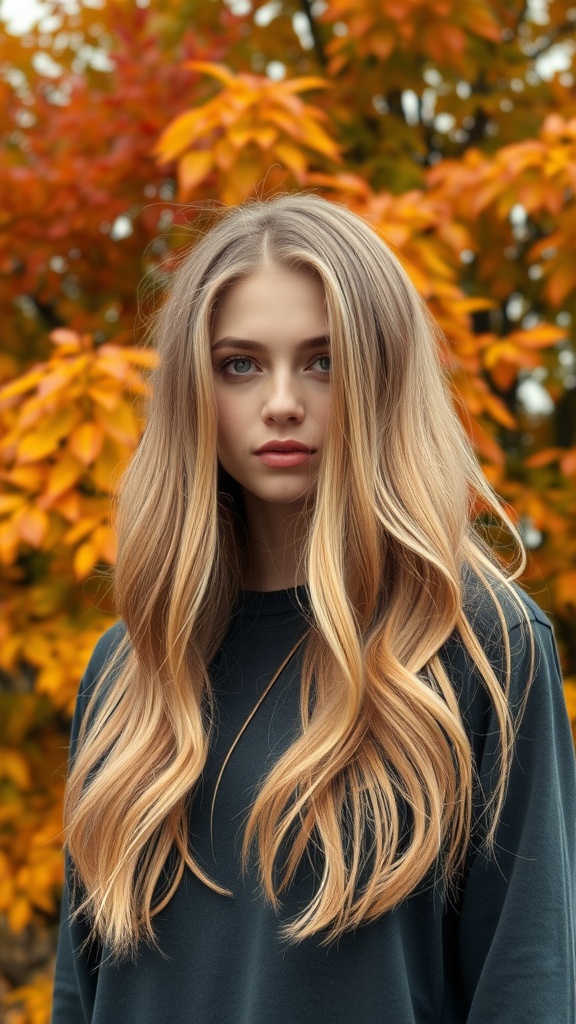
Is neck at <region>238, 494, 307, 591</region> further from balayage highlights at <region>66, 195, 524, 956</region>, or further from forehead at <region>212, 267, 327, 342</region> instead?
forehead at <region>212, 267, 327, 342</region>

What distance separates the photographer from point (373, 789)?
1654 millimetres

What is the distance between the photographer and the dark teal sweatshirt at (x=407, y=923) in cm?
161

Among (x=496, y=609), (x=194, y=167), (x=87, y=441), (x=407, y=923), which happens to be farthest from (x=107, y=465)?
(x=407, y=923)

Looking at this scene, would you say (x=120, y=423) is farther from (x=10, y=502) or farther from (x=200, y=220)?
(x=200, y=220)

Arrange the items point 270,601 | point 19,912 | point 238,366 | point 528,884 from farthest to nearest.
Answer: point 19,912
point 270,601
point 238,366
point 528,884

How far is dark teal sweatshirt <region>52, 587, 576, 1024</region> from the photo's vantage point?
1.61 m

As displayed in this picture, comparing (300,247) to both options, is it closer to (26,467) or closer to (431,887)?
(431,887)

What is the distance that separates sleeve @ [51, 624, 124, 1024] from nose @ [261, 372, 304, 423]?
2.04ft

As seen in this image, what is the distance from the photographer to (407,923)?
65.7 inches

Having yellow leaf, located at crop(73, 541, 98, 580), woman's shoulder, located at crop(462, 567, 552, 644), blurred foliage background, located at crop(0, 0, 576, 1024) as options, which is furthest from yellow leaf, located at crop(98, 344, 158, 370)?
woman's shoulder, located at crop(462, 567, 552, 644)

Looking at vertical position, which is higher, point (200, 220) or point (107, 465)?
point (200, 220)

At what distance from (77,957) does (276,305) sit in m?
1.14

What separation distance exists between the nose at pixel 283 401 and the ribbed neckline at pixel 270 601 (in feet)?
0.93

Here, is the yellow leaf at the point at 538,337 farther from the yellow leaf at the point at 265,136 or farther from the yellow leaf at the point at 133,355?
the yellow leaf at the point at 133,355
